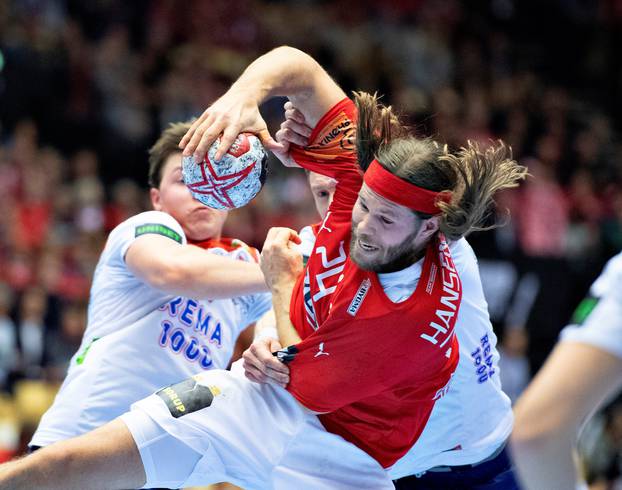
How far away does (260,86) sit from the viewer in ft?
13.9

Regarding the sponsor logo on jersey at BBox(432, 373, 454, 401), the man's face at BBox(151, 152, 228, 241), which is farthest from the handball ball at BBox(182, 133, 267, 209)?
the sponsor logo on jersey at BBox(432, 373, 454, 401)

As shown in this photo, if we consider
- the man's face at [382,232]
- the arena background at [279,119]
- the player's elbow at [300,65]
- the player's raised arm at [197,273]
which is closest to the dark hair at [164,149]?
the player's raised arm at [197,273]

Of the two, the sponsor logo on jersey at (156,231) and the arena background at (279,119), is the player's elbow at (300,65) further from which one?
the arena background at (279,119)

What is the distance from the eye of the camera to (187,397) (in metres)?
→ 4.25

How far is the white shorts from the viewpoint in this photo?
166 inches

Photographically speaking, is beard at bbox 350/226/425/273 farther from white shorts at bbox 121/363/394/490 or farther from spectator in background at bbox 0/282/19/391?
spectator in background at bbox 0/282/19/391

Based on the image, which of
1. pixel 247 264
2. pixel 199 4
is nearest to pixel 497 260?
pixel 199 4

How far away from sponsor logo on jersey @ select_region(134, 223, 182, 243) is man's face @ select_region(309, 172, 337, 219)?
716 mm

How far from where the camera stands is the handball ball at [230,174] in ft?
13.9

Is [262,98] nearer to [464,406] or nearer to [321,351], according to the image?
[321,351]

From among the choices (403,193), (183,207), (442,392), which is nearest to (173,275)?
(183,207)

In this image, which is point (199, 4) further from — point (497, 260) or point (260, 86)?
point (260, 86)

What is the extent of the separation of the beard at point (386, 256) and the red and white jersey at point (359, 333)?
54 mm

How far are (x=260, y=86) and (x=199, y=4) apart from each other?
1009 cm
